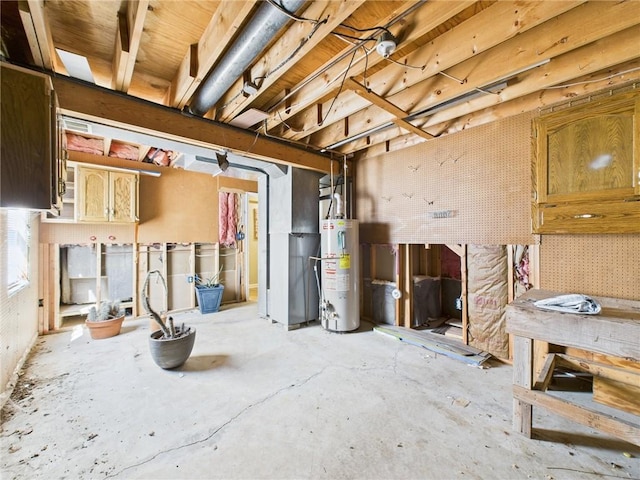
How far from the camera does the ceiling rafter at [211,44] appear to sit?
149 cm

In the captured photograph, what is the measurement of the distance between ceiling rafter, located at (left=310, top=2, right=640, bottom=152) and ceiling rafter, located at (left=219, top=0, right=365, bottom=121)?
1082 millimetres

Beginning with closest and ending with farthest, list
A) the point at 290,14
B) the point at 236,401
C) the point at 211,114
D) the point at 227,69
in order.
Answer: the point at 290,14 < the point at 227,69 < the point at 236,401 < the point at 211,114

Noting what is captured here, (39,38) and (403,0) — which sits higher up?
(403,0)

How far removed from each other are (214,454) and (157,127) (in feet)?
8.46

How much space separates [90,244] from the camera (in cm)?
394

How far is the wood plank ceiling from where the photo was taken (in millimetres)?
1498

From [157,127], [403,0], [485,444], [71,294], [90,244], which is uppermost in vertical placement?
[403,0]

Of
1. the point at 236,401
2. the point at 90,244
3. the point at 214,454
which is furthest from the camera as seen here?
the point at 90,244

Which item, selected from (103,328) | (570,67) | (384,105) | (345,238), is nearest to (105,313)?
(103,328)

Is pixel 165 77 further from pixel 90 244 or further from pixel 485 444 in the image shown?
pixel 485 444

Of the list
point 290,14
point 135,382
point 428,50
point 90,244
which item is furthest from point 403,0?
point 90,244

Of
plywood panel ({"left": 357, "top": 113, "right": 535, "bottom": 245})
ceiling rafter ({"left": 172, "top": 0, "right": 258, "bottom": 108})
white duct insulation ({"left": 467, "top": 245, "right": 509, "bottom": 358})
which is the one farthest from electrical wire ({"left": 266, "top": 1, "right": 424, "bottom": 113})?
white duct insulation ({"left": 467, "top": 245, "right": 509, "bottom": 358})

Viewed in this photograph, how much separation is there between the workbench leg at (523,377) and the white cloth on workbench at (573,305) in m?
0.27

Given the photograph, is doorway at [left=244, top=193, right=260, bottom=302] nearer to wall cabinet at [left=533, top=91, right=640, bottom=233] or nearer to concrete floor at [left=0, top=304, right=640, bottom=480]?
concrete floor at [left=0, top=304, right=640, bottom=480]
